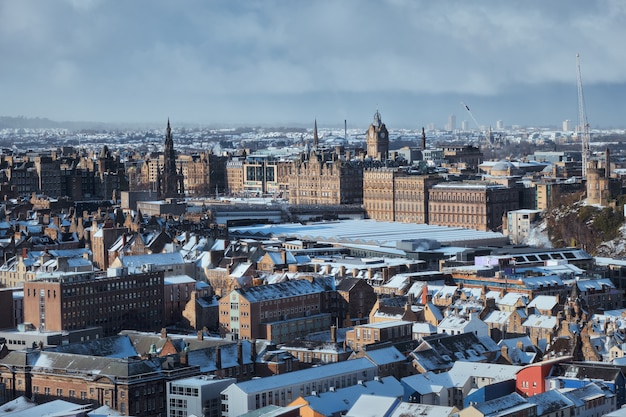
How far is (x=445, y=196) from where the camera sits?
127 m

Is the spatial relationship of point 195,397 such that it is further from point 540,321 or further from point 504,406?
point 540,321

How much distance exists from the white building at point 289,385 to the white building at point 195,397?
1.64 feet

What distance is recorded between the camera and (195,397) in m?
55.0

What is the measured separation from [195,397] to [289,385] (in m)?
3.31

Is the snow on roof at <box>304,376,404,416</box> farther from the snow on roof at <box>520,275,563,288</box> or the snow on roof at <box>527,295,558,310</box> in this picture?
the snow on roof at <box>520,275,563,288</box>

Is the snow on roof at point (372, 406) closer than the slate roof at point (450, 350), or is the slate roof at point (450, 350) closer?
the snow on roof at point (372, 406)

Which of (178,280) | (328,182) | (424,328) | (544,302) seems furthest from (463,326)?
(328,182)

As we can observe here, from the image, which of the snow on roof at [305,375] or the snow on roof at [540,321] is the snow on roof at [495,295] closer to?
the snow on roof at [540,321]

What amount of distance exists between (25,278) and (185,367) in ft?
94.6

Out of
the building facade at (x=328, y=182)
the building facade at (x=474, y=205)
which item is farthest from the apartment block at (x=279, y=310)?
the building facade at (x=328, y=182)

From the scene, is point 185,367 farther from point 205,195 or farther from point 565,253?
point 205,195

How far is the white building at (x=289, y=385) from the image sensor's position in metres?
54.1

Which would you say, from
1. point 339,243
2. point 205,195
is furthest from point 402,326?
point 205,195

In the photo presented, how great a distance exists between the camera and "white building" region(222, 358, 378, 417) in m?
54.1
